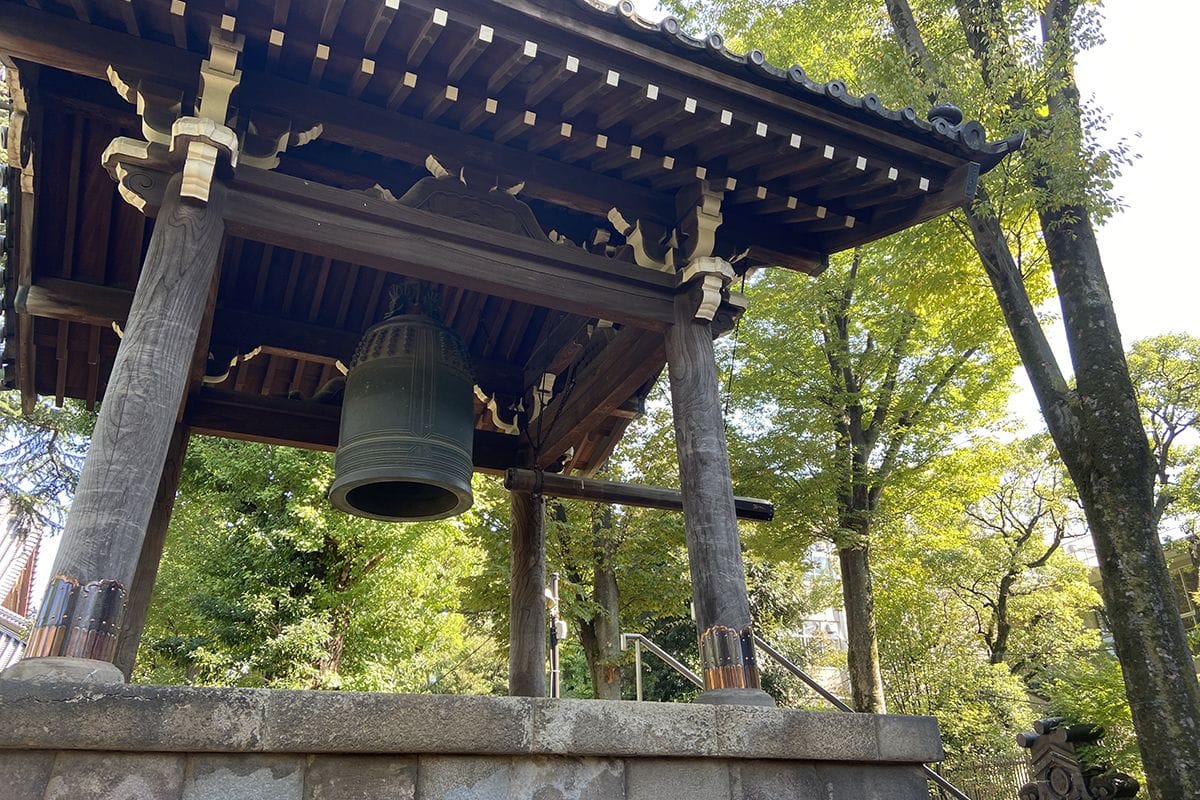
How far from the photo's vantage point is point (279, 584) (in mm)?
12297

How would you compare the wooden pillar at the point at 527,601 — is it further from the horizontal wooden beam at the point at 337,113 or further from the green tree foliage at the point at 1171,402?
the green tree foliage at the point at 1171,402

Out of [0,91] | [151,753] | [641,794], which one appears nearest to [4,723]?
[151,753]

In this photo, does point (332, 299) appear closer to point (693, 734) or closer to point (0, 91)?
point (693, 734)

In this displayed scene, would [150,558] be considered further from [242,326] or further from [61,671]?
[61,671]

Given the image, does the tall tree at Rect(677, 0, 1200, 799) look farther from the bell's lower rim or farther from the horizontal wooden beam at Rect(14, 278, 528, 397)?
the bell's lower rim

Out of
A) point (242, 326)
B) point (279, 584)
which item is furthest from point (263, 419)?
point (279, 584)

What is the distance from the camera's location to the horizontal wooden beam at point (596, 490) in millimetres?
5215

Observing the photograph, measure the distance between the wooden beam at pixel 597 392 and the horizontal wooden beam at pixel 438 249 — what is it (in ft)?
1.83

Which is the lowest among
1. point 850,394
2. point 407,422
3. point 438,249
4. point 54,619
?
point 54,619

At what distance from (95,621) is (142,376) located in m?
0.94

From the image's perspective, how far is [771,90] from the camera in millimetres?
3959

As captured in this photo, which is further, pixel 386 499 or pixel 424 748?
pixel 386 499

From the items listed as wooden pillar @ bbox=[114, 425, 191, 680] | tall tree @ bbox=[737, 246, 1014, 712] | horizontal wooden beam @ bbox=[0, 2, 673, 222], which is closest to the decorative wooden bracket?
horizontal wooden beam @ bbox=[0, 2, 673, 222]

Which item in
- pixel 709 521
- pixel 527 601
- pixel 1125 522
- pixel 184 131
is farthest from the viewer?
pixel 1125 522
